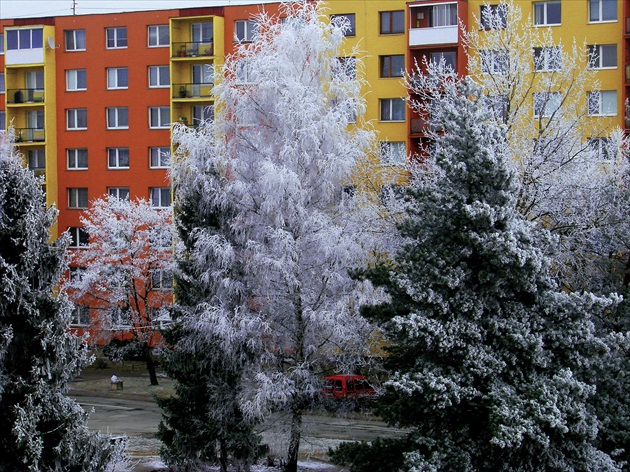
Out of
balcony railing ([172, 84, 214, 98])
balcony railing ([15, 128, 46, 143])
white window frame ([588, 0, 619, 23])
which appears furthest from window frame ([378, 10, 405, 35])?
balcony railing ([15, 128, 46, 143])

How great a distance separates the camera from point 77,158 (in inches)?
2169

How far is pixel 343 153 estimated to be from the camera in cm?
2534

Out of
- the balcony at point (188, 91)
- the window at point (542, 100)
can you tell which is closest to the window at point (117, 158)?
the balcony at point (188, 91)

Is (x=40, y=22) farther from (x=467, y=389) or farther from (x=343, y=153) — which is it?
(x=467, y=389)

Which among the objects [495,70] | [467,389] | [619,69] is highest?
[619,69]

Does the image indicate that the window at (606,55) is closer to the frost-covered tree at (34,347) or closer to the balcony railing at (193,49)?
the balcony railing at (193,49)

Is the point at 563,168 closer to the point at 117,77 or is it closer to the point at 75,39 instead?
the point at 117,77

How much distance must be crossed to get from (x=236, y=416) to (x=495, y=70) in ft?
45.2

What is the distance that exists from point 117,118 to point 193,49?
6.55 metres

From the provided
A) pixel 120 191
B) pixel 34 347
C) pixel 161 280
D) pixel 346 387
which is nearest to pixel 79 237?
pixel 120 191

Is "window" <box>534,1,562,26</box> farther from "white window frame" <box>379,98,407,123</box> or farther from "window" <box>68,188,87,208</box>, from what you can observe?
"window" <box>68,188,87,208</box>

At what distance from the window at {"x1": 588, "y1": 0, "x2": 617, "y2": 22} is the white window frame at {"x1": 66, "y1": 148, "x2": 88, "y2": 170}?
31042mm

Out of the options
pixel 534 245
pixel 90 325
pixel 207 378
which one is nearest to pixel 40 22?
pixel 90 325

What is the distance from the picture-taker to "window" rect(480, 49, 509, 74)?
1024 inches
